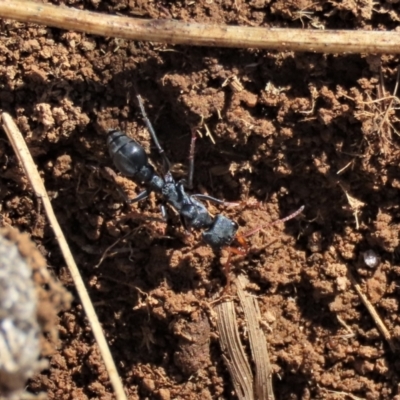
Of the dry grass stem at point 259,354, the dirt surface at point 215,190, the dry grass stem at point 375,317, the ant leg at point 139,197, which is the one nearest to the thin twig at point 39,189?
the dirt surface at point 215,190

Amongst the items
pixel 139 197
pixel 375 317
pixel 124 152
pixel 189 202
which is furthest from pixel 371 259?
pixel 124 152

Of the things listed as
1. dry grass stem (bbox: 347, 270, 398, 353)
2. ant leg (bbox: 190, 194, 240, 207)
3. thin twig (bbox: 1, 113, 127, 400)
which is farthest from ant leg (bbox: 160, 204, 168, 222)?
dry grass stem (bbox: 347, 270, 398, 353)

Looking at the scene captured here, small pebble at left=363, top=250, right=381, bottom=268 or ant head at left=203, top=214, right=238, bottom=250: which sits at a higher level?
ant head at left=203, top=214, right=238, bottom=250

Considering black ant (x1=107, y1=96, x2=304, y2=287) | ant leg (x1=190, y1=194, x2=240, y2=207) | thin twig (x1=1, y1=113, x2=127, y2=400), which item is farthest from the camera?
ant leg (x1=190, y1=194, x2=240, y2=207)

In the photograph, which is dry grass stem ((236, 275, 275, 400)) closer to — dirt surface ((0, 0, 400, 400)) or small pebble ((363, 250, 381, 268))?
dirt surface ((0, 0, 400, 400))

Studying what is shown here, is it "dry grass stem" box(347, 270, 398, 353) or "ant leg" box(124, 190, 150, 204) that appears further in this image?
"dry grass stem" box(347, 270, 398, 353)

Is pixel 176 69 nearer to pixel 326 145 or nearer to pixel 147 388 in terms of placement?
pixel 326 145

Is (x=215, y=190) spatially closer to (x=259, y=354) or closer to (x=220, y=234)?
(x=220, y=234)

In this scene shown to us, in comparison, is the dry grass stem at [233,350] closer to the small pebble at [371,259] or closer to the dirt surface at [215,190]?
the dirt surface at [215,190]
